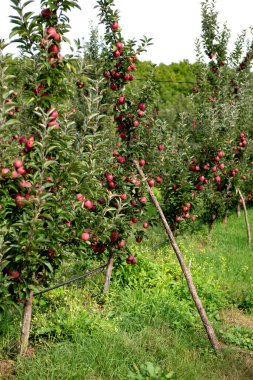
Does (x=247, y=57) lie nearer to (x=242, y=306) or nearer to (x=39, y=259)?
(x=242, y=306)

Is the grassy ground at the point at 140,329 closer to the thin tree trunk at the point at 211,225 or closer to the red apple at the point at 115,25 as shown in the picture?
the thin tree trunk at the point at 211,225

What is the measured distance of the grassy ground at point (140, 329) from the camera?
4207 mm

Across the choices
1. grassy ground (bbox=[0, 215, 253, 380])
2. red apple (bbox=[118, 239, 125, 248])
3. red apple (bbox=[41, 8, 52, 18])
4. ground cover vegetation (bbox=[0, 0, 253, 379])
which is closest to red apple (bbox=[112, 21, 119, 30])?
ground cover vegetation (bbox=[0, 0, 253, 379])

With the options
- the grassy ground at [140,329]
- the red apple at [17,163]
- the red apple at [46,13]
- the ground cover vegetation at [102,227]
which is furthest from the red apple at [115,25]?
the grassy ground at [140,329]

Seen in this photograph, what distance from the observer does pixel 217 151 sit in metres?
8.74

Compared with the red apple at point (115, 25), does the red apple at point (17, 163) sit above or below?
below

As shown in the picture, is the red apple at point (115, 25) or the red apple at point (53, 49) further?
the red apple at point (115, 25)

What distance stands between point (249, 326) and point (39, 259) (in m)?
3.56

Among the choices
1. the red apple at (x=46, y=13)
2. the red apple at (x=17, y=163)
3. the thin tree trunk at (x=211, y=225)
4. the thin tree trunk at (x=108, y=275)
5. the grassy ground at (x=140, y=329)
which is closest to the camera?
the red apple at (x=17, y=163)

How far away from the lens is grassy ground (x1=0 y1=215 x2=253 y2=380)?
4207 mm

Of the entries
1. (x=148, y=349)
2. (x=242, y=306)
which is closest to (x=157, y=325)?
(x=148, y=349)

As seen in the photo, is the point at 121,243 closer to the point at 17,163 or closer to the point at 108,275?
the point at 108,275

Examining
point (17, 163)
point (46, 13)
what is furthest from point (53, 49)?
point (17, 163)

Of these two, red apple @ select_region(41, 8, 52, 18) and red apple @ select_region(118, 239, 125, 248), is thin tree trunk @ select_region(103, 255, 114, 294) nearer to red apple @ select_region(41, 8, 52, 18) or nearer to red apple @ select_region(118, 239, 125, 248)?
red apple @ select_region(118, 239, 125, 248)
